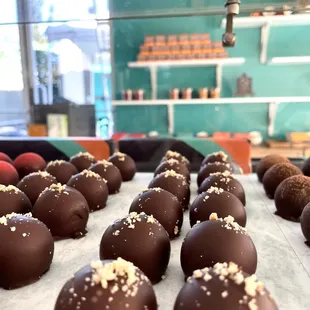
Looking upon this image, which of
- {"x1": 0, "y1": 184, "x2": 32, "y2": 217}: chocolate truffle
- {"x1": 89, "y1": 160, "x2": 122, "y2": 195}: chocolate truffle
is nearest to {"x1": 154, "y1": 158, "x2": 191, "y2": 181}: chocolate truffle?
{"x1": 89, "y1": 160, "x2": 122, "y2": 195}: chocolate truffle

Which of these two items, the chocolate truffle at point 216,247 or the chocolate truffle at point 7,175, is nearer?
the chocolate truffle at point 216,247

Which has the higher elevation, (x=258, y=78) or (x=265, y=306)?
(x=258, y=78)

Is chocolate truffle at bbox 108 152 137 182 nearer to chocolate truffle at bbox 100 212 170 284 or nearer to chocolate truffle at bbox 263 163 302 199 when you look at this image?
chocolate truffle at bbox 263 163 302 199

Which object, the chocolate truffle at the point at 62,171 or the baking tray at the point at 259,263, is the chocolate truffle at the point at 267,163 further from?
the chocolate truffle at the point at 62,171

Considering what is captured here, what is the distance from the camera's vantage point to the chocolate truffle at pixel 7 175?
1729 millimetres

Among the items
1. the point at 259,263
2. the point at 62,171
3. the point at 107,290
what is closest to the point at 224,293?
the point at 107,290

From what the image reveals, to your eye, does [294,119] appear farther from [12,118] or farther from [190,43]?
[12,118]

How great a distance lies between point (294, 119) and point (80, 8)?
2.03 meters

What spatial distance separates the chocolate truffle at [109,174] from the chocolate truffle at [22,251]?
707 millimetres

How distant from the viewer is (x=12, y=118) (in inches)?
173

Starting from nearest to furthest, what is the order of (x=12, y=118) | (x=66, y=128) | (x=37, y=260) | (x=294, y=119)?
(x=37, y=260), (x=66, y=128), (x=294, y=119), (x=12, y=118)

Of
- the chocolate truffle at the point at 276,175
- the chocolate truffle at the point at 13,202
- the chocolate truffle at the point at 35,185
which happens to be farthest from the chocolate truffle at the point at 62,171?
the chocolate truffle at the point at 276,175

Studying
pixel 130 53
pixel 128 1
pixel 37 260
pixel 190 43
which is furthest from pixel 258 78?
pixel 37 260

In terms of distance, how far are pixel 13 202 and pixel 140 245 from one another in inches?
22.5
